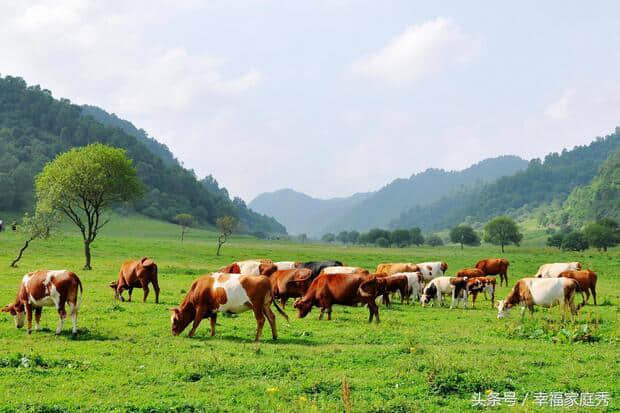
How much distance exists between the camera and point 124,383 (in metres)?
11.9

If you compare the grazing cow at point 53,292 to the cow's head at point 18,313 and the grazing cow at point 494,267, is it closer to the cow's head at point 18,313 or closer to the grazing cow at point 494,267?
the cow's head at point 18,313

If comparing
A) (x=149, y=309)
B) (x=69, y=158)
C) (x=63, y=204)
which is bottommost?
(x=149, y=309)

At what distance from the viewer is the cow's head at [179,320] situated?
57.6 ft

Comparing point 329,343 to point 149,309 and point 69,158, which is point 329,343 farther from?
point 69,158

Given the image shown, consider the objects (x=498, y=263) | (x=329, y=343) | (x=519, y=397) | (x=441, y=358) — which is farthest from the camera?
(x=498, y=263)

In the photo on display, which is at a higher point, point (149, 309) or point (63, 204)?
point (63, 204)

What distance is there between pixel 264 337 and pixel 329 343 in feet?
7.05

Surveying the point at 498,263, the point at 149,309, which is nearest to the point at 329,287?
the point at 149,309

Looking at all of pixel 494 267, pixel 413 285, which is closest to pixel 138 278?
pixel 413 285

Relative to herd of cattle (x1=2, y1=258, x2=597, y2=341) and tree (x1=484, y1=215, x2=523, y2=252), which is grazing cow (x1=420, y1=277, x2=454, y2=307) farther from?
tree (x1=484, y1=215, x2=523, y2=252)

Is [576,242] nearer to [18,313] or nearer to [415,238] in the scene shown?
[415,238]

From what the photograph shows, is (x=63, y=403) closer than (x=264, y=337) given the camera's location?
Yes

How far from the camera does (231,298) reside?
55.0 ft

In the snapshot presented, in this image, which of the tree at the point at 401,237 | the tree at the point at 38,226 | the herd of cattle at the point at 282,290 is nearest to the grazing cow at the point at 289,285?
the herd of cattle at the point at 282,290
